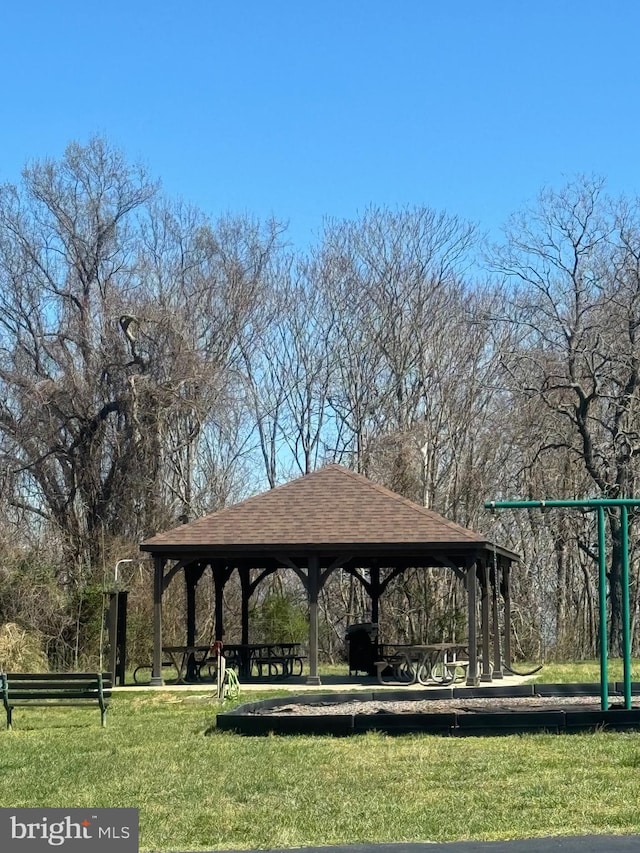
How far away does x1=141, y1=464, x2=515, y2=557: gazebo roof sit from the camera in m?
22.2

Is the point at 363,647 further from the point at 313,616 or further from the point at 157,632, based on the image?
the point at 157,632

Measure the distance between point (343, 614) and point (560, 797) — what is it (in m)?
27.9

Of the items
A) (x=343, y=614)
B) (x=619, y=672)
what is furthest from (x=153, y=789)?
(x=343, y=614)

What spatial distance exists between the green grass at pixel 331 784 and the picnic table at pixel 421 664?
28.2ft

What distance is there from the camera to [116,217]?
36.9 m

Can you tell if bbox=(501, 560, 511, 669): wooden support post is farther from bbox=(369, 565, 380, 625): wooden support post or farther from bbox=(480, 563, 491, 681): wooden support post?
bbox=(369, 565, 380, 625): wooden support post

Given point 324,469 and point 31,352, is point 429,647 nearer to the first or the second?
point 324,469

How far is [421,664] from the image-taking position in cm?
2172

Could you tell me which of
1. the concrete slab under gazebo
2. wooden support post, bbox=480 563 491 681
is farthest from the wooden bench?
wooden support post, bbox=480 563 491 681

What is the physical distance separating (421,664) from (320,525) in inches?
130

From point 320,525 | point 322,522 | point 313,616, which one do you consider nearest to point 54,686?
point 313,616

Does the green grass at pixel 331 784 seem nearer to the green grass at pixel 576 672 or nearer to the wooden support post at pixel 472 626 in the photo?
the wooden support post at pixel 472 626

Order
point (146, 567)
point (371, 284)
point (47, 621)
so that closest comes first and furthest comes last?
point (47, 621), point (146, 567), point (371, 284)

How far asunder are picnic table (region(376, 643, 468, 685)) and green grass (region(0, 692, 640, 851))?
8590 mm
